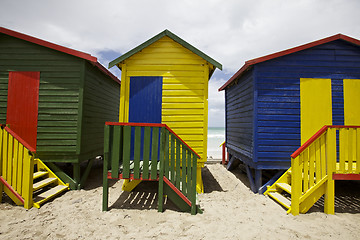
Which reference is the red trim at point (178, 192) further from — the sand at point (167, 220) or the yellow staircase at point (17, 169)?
the yellow staircase at point (17, 169)

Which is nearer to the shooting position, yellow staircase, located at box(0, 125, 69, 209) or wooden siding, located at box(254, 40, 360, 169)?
yellow staircase, located at box(0, 125, 69, 209)

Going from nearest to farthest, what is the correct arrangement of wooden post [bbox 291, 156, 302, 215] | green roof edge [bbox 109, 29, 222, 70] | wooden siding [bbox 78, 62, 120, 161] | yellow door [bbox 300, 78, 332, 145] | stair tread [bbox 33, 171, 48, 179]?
1. wooden post [bbox 291, 156, 302, 215]
2. stair tread [bbox 33, 171, 48, 179]
3. green roof edge [bbox 109, 29, 222, 70]
4. yellow door [bbox 300, 78, 332, 145]
5. wooden siding [bbox 78, 62, 120, 161]

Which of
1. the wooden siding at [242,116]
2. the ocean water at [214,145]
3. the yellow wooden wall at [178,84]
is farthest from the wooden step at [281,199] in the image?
the ocean water at [214,145]

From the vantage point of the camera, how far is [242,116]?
6672mm

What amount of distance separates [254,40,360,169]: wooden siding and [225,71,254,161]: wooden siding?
1.16ft

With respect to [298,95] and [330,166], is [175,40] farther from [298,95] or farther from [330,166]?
[330,166]

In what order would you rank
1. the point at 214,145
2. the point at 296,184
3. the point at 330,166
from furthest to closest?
1. the point at 214,145
2. the point at 330,166
3. the point at 296,184

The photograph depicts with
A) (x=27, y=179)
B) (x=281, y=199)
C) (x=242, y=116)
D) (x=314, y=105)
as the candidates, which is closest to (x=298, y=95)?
(x=314, y=105)

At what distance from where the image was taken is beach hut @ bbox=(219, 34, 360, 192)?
542 centimetres

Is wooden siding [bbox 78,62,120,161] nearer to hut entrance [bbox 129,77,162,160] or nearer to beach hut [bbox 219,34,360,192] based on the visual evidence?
hut entrance [bbox 129,77,162,160]

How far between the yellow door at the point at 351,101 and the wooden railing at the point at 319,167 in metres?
1.72

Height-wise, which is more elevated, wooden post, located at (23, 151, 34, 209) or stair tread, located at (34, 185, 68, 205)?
wooden post, located at (23, 151, 34, 209)

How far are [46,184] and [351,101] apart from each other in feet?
30.1

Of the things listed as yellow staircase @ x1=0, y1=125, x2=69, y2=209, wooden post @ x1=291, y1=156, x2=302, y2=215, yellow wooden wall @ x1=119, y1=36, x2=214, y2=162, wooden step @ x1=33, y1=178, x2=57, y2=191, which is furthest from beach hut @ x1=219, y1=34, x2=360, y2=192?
wooden step @ x1=33, y1=178, x2=57, y2=191
